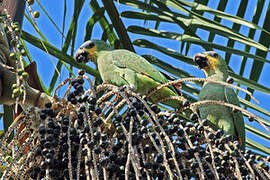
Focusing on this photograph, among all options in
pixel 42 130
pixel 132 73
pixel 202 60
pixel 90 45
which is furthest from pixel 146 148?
pixel 202 60

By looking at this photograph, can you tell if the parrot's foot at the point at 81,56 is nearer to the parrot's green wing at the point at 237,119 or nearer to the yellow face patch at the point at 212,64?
the yellow face patch at the point at 212,64

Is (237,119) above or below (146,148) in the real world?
above

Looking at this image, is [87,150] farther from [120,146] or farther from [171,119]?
[171,119]

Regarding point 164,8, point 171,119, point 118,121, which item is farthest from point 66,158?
point 164,8

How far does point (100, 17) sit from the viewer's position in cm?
243

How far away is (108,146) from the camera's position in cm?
134

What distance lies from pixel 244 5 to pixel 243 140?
82 cm

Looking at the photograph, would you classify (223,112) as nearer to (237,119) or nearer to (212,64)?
(237,119)

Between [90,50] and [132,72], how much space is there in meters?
0.55

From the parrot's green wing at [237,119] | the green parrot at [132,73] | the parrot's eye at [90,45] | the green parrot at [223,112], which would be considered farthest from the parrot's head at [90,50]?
the parrot's green wing at [237,119]

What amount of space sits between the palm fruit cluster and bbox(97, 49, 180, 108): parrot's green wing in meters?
1.08

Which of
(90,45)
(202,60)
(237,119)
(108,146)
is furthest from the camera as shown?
(202,60)

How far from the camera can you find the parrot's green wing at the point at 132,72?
8.66 ft

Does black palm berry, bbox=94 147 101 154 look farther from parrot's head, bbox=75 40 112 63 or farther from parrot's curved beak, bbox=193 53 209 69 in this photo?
parrot's curved beak, bbox=193 53 209 69
